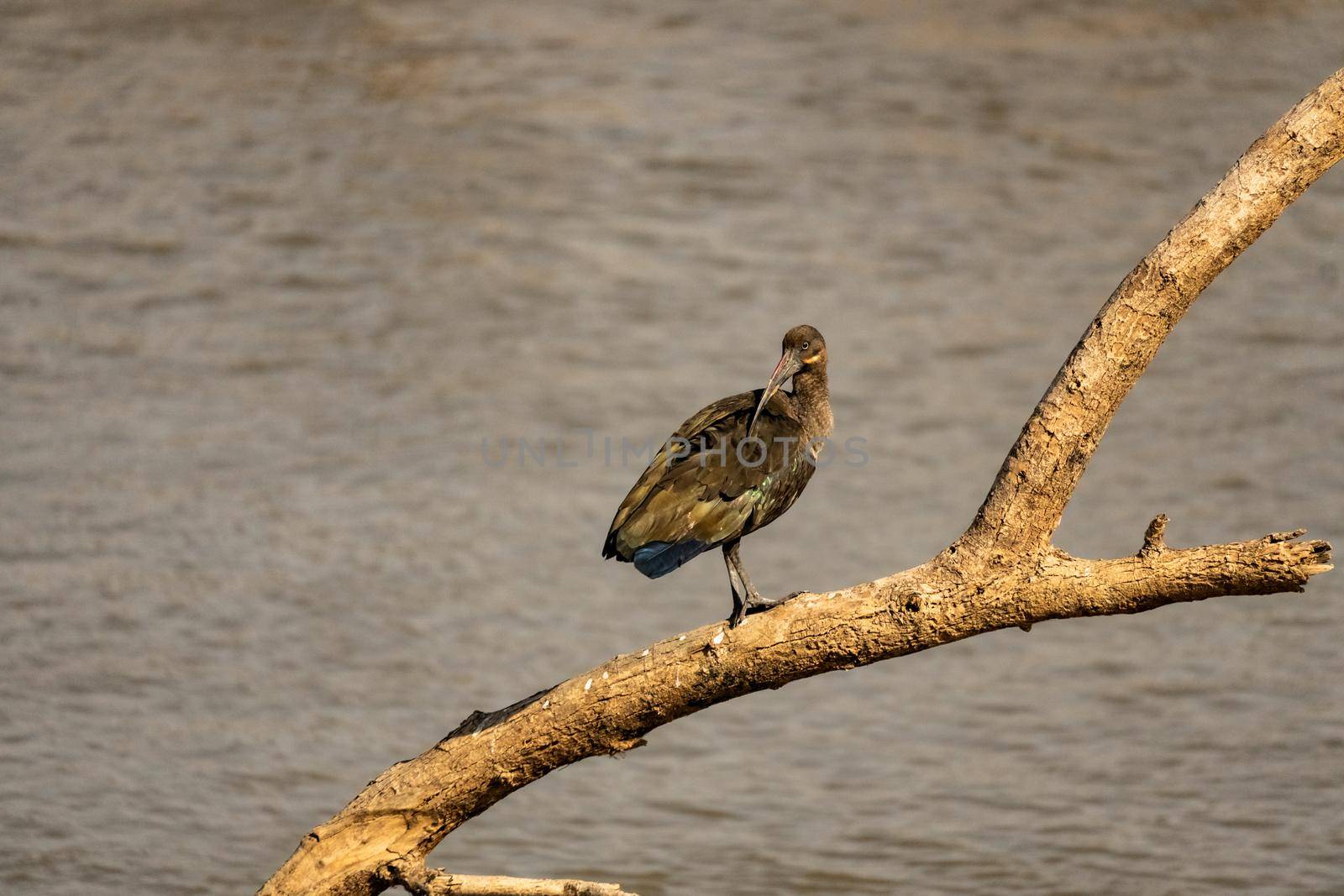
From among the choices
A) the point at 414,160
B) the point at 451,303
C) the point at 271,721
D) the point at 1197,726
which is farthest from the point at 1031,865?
the point at 414,160

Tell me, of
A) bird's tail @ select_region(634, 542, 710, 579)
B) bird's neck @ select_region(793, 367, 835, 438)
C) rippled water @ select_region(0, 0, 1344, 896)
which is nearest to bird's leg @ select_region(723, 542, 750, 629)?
bird's tail @ select_region(634, 542, 710, 579)

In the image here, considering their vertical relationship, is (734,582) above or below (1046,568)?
above

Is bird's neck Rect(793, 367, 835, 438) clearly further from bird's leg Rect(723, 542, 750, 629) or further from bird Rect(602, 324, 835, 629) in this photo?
bird's leg Rect(723, 542, 750, 629)

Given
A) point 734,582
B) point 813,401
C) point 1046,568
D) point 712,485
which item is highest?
point 813,401

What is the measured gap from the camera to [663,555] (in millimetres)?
4434

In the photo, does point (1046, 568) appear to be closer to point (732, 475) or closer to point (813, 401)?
point (732, 475)

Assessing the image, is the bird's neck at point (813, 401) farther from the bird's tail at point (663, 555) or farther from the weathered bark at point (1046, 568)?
the weathered bark at point (1046, 568)

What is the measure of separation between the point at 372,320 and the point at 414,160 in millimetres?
1592

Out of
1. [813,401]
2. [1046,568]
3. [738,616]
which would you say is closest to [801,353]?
[813,401]

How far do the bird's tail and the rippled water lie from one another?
3715mm

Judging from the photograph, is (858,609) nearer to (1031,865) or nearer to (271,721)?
(1031,865)

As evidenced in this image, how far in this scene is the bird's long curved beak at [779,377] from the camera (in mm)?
4645

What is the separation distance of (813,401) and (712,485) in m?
0.50

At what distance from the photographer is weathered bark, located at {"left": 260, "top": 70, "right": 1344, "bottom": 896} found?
379cm
